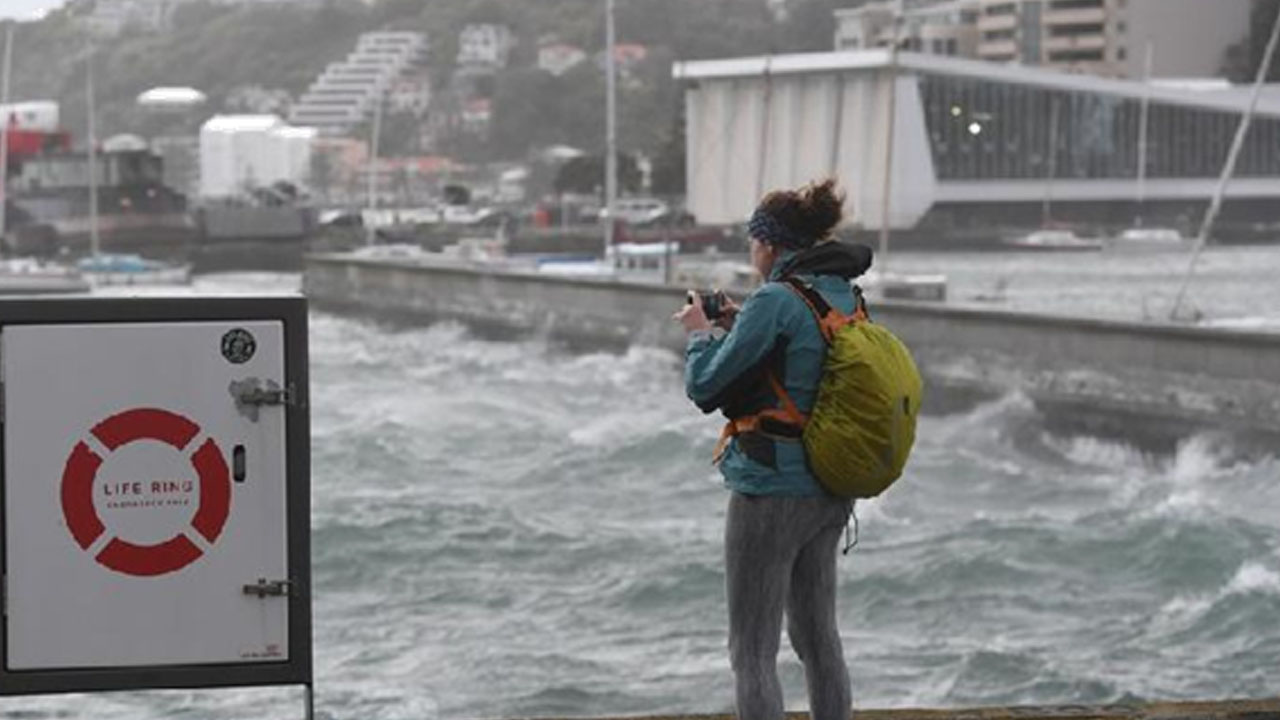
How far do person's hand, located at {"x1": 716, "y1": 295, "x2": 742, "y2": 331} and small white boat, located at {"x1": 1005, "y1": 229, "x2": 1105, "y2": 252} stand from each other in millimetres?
63765

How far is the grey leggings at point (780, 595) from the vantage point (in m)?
5.10

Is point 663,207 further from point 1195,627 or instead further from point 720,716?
point 720,716

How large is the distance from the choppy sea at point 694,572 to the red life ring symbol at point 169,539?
5.86 meters

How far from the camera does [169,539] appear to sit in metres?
5.09

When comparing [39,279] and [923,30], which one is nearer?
[39,279]

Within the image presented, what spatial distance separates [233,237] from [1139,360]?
74511 millimetres

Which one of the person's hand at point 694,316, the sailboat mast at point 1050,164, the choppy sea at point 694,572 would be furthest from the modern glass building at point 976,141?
the person's hand at point 694,316

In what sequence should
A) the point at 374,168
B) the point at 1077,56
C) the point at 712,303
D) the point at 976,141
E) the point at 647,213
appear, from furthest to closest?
the point at 374,168 < the point at 1077,56 < the point at 647,213 < the point at 976,141 < the point at 712,303

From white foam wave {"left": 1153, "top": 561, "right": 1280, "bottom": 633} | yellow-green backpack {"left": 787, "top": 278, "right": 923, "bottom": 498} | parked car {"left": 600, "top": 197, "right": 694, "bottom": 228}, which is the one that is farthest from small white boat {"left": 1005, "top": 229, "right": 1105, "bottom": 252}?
yellow-green backpack {"left": 787, "top": 278, "right": 923, "bottom": 498}

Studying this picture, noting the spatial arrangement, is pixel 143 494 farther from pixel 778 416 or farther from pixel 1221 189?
pixel 1221 189

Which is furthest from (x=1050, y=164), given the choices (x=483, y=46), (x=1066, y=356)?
(x=483, y=46)

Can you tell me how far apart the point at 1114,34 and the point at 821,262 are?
72.3m

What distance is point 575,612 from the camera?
763 inches

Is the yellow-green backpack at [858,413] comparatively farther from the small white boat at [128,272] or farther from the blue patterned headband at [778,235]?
the small white boat at [128,272]
